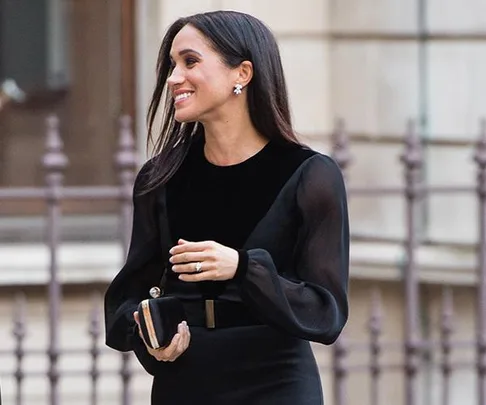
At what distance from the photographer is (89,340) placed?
6965 millimetres

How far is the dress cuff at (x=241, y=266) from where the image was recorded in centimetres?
304

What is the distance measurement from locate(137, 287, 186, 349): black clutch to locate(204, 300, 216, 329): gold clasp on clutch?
0.07m

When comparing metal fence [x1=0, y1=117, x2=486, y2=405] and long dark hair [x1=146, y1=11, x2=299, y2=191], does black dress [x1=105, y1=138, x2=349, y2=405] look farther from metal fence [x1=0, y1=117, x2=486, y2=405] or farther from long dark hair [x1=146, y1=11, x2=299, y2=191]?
metal fence [x1=0, y1=117, x2=486, y2=405]

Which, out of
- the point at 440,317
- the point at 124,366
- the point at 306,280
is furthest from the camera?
the point at 440,317

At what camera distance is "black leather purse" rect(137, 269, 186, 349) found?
10.2 feet

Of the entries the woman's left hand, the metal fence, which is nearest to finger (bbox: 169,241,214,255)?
the woman's left hand

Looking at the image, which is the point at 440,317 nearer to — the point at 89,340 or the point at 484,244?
the point at 484,244

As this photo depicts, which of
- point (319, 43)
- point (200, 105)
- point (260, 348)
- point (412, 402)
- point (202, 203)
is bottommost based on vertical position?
point (412, 402)

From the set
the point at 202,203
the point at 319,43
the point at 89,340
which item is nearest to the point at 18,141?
the point at 89,340

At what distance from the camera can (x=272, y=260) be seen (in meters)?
3.12

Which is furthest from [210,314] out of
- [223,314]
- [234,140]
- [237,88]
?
[237,88]

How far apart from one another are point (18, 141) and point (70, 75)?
1.29 ft

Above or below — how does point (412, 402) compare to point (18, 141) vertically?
below

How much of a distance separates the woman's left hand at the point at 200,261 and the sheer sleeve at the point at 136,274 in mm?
293
